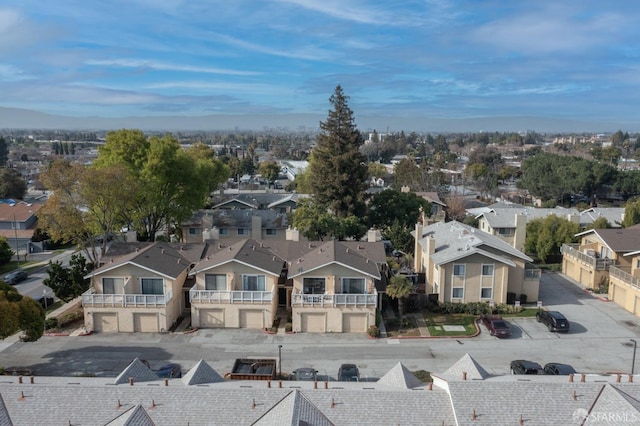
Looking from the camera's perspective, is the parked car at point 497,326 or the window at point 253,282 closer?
the parked car at point 497,326

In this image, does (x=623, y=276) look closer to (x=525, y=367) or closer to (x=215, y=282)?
(x=525, y=367)

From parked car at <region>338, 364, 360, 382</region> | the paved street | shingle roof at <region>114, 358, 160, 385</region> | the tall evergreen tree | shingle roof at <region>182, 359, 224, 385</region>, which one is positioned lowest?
the paved street

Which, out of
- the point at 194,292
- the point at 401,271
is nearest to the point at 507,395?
the point at 194,292

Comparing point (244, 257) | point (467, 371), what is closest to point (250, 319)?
point (244, 257)

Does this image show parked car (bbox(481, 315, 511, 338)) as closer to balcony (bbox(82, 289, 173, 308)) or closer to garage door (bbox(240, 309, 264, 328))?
garage door (bbox(240, 309, 264, 328))

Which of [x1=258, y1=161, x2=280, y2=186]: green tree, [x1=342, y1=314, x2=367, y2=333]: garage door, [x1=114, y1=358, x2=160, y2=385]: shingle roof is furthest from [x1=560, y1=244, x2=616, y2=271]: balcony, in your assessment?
[x1=258, y1=161, x2=280, y2=186]: green tree

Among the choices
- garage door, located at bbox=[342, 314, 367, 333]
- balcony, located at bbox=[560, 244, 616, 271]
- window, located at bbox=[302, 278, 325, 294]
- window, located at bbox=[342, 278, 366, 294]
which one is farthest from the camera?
balcony, located at bbox=[560, 244, 616, 271]

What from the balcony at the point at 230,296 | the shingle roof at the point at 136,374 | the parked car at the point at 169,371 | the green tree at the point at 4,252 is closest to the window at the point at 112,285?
the balcony at the point at 230,296

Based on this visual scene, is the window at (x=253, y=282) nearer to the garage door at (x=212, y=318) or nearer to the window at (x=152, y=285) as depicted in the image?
the garage door at (x=212, y=318)
